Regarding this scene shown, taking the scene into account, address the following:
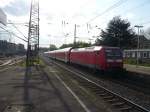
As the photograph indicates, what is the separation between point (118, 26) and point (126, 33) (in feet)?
10.1

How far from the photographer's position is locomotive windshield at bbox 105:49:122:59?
88.9 ft

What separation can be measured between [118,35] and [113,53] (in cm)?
6293

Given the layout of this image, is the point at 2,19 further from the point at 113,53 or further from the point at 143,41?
the point at 143,41

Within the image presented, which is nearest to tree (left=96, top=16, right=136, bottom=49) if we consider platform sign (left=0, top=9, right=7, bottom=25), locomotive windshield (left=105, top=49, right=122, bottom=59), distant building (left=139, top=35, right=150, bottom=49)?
distant building (left=139, top=35, right=150, bottom=49)

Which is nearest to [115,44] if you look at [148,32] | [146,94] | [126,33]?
[126,33]

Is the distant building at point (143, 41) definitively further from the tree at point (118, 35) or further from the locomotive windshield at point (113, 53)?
the locomotive windshield at point (113, 53)

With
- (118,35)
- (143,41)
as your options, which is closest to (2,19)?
(118,35)

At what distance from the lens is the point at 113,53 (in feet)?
90.2

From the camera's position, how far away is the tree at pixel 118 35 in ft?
290

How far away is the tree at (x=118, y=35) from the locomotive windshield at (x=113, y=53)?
196ft

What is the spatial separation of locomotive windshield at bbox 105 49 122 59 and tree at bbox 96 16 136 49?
5981 centimetres

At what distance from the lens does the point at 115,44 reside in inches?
3423

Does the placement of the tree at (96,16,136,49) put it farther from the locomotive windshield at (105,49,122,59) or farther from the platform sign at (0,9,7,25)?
the locomotive windshield at (105,49,122,59)

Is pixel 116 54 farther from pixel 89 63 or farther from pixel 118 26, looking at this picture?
pixel 118 26
